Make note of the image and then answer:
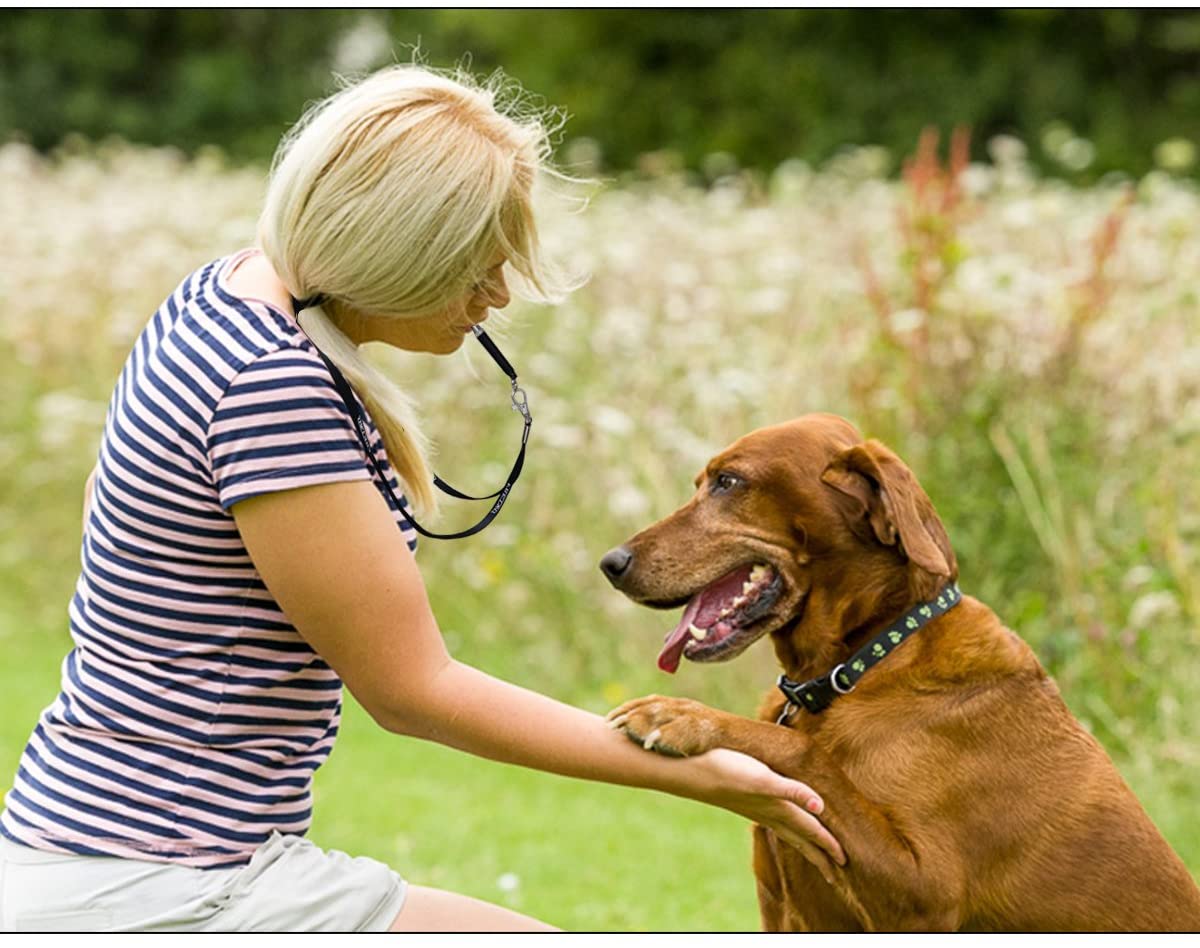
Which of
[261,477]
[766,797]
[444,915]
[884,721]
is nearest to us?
[261,477]

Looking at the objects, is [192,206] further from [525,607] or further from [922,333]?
[922,333]

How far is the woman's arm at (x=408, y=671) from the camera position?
2.42 metres

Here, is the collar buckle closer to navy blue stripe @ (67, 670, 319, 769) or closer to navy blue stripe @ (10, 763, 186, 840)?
navy blue stripe @ (67, 670, 319, 769)

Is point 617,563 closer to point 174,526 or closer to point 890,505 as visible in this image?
point 890,505

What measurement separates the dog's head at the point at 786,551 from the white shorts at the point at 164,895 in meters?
0.74

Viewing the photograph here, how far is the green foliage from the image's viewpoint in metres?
18.3

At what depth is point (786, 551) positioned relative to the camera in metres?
3.06

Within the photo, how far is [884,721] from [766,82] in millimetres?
17849

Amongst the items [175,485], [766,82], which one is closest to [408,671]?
[175,485]

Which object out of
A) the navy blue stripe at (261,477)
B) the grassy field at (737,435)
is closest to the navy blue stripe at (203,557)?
the navy blue stripe at (261,477)

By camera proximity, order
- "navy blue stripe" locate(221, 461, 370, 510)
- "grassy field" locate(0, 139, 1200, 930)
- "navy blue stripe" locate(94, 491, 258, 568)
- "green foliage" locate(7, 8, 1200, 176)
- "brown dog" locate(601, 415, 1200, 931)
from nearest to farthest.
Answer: "navy blue stripe" locate(221, 461, 370, 510) → "navy blue stripe" locate(94, 491, 258, 568) → "brown dog" locate(601, 415, 1200, 931) → "grassy field" locate(0, 139, 1200, 930) → "green foliage" locate(7, 8, 1200, 176)

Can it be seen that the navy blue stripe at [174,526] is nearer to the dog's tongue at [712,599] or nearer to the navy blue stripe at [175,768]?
the navy blue stripe at [175,768]

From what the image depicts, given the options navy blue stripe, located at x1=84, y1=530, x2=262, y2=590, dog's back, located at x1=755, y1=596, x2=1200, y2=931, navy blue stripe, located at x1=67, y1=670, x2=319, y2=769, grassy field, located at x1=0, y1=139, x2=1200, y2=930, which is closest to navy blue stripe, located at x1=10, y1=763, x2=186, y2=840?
navy blue stripe, located at x1=67, y1=670, x2=319, y2=769

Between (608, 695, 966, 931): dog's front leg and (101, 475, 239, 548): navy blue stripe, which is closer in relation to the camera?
(101, 475, 239, 548): navy blue stripe
